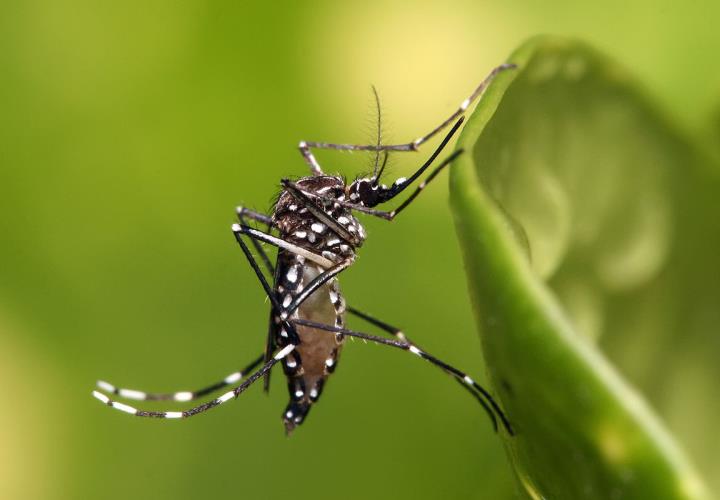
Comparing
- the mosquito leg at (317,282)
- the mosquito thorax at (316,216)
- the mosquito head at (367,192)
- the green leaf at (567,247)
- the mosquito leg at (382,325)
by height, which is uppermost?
the mosquito head at (367,192)

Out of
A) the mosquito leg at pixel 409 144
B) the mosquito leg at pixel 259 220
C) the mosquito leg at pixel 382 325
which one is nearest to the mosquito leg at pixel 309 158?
the mosquito leg at pixel 409 144

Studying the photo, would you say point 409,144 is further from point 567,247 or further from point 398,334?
point 567,247

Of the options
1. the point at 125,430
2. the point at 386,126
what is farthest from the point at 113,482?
the point at 386,126

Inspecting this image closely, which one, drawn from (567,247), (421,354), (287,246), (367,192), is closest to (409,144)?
(367,192)

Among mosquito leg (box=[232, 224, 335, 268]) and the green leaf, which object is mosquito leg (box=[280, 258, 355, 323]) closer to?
→ mosquito leg (box=[232, 224, 335, 268])

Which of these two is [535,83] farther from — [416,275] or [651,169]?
[416,275]

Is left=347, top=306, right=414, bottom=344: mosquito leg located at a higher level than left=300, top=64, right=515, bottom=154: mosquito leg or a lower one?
lower

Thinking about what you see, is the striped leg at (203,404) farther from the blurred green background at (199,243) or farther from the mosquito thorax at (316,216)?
the mosquito thorax at (316,216)

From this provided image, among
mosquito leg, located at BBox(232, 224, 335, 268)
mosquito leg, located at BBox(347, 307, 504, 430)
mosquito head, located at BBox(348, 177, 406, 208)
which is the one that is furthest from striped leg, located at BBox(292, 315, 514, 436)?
mosquito head, located at BBox(348, 177, 406, 208)
